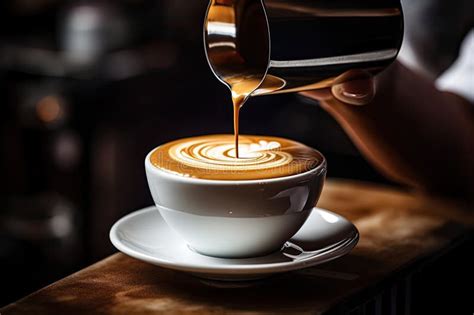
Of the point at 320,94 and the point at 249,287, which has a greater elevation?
the point at 320,94

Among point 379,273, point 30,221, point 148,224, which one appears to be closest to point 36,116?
point 30,221

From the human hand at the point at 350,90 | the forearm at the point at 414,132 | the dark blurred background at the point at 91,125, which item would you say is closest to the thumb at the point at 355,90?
the human hand at the point at 350,90

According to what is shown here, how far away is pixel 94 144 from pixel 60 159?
148 mm

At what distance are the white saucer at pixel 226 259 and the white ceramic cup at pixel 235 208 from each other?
20mm

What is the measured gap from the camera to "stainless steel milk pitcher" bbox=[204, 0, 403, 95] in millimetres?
931

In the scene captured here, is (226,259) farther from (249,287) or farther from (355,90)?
(355,90)

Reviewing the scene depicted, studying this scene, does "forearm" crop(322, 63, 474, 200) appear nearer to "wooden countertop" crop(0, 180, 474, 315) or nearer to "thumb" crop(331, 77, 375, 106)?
"thumb" crop(331, 77, 375, 106)

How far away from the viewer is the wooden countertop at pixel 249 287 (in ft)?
2.75

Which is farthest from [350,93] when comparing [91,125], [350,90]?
[91,125]

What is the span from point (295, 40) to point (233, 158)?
0.16 meters

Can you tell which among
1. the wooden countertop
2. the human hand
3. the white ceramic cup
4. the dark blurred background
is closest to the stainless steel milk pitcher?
the human hand

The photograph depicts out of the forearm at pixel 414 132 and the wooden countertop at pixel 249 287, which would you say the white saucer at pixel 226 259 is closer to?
the wooden countertop at pixel 249 287

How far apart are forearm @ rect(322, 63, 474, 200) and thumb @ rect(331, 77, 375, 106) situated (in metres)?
0.12

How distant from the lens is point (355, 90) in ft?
3.56
